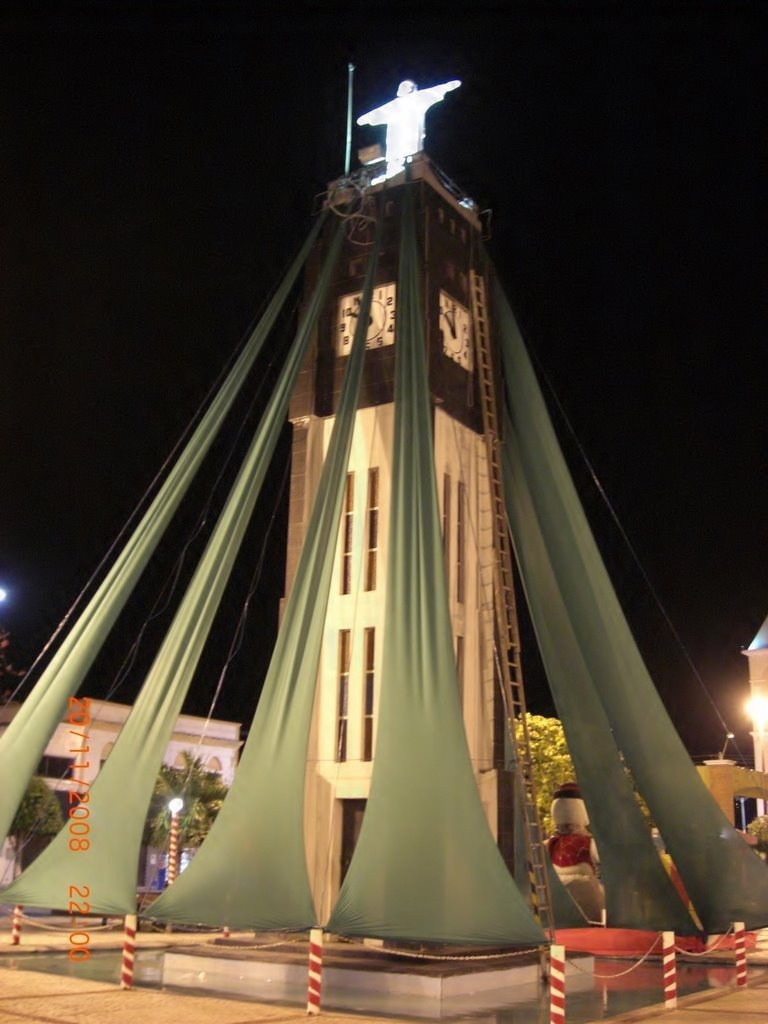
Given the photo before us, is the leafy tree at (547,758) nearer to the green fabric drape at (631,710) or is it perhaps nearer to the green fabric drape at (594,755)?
the green fabric drape at (594,755)

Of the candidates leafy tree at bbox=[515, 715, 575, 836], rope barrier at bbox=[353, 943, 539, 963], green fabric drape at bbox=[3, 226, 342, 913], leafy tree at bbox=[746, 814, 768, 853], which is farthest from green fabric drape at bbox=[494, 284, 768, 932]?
leafy tree at bbox=[515, 715, 575, 836]

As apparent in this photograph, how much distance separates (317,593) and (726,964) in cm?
1147

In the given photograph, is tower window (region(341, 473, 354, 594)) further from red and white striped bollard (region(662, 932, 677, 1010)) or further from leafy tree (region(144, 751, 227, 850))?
leafy tree (region(144, 751, 227, 850))

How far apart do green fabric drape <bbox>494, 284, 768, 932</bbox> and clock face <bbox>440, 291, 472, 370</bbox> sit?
6.11 ft

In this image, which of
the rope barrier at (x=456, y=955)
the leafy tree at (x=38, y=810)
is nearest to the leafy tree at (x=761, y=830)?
the leafy tree at (x=38, y=810)

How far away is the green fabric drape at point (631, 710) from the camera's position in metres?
15.7

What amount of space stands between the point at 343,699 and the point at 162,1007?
23.8 ft

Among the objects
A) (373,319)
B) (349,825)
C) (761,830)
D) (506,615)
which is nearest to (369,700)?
(349,825)

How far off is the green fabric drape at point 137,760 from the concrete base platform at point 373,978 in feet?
6.62

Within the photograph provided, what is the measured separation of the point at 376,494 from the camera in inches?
792

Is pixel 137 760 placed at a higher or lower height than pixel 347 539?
lower

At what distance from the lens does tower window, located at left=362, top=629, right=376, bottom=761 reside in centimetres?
1900

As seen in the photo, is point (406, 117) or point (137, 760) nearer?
point (137, 760)

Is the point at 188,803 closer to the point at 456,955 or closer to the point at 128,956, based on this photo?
the point at 128,956
